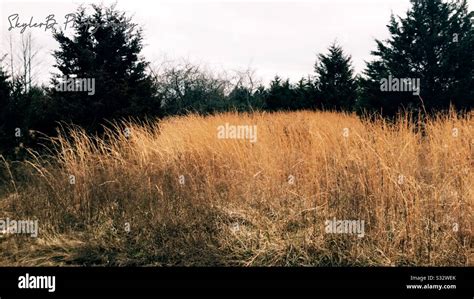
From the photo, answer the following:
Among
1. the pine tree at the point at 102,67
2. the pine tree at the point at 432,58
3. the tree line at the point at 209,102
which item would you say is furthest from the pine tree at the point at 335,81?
the pine tree at the point at 102,67

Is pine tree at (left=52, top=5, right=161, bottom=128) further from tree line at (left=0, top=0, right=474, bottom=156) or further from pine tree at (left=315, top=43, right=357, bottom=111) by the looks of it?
pine tree at (left=315, top=43, right=357, bottom=111)

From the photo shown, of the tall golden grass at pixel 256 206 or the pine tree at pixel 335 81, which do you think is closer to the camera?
the tall golden grass at pixel 256 206

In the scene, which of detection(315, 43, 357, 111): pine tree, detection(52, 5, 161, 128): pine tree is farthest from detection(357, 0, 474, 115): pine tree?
detection(52, 5, 161, 128): pine tree

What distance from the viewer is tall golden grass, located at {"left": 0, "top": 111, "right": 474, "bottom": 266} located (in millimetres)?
3207

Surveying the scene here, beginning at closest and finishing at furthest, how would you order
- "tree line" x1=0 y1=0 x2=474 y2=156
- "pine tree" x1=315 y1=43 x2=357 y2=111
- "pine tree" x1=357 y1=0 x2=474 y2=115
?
"tree line" x1=0 y1=0 x2=474 y2=156 → "pine tree" x1=357 y1=0 x2=474 y2=115 → "pine tree" x1=315 y1=43 x2=357 y2=111

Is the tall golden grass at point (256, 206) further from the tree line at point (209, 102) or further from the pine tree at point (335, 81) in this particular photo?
the pine tree at point (335, 81)

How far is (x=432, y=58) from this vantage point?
1014 cm

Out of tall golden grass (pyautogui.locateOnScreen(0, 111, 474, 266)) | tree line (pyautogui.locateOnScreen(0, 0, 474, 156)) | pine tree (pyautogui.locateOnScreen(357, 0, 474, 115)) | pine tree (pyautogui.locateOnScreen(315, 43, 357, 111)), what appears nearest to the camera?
tall golden grass (pyautogui.locateOnScreen(0, 111, 474, 266))

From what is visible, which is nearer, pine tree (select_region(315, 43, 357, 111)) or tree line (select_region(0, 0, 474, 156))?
tree line (select_region(0, 0, 474, 156))

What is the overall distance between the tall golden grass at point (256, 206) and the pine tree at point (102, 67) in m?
2.22

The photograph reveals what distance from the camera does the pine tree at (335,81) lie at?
15070mm

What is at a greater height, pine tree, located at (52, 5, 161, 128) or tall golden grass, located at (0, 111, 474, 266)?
pine tree, located at (52, 5, 161, 128)

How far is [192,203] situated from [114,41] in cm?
543

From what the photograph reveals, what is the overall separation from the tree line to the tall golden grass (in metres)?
2.28
